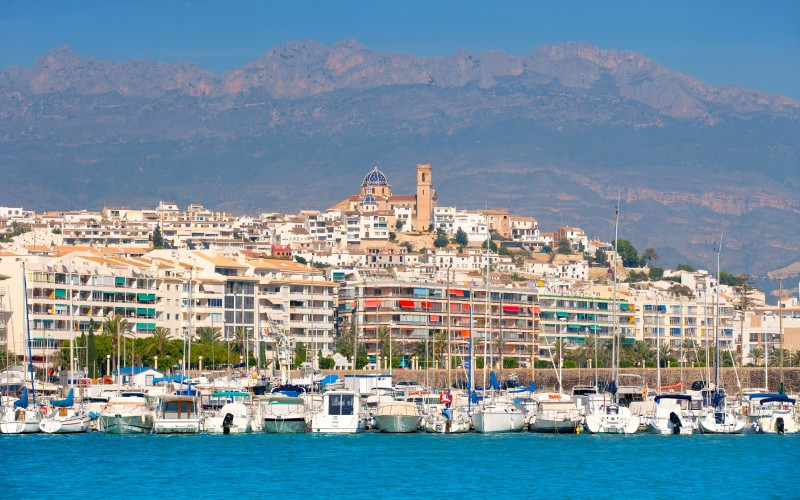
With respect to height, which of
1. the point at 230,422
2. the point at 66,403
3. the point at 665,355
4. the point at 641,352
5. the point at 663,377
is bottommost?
the point at 230,422

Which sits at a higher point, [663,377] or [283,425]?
[663,377]

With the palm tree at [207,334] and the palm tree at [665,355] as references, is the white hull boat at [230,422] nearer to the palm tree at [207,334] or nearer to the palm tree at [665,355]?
the palm tree at [207,334]

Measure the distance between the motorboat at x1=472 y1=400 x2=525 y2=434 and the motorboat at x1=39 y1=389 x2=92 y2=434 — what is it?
17430 mm

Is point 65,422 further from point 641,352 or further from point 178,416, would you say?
point 641,352

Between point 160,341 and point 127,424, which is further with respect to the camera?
point 160,341

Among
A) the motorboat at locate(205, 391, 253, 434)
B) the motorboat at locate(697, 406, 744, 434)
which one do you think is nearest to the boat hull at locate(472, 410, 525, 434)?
the motorboat at locate(697, 406, 744, 434)

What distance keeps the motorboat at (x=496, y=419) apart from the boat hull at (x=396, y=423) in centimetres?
281

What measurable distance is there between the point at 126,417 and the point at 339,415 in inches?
377

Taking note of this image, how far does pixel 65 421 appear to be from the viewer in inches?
2938

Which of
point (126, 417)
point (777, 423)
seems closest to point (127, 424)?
point (126, 417)

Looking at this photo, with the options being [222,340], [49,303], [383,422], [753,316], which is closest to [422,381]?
[222,340]

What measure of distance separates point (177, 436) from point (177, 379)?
19693 mm

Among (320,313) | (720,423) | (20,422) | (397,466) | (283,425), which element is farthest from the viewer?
(320,313)

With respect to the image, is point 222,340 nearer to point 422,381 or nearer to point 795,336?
point 422,381
